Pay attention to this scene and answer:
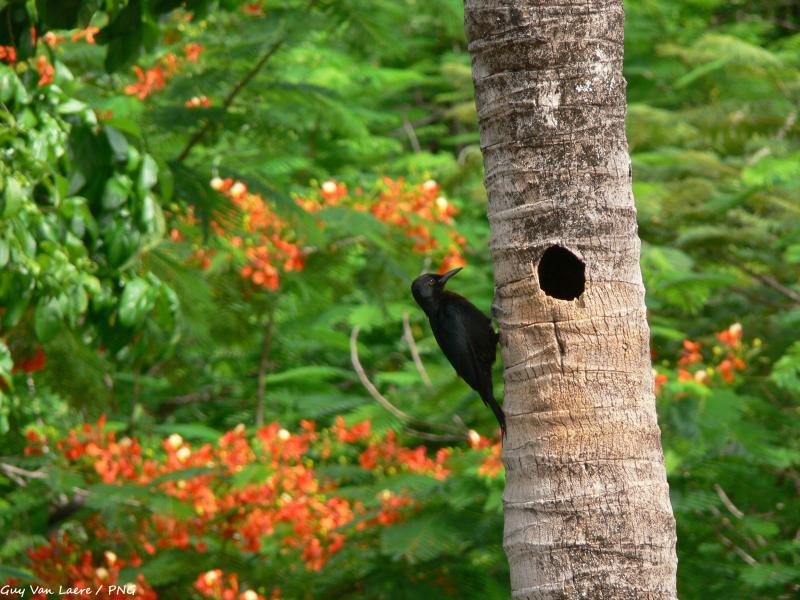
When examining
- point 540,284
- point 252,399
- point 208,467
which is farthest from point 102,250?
point 252,399

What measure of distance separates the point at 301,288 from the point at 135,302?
3656 millimetres

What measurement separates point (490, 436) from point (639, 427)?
367 centimetres

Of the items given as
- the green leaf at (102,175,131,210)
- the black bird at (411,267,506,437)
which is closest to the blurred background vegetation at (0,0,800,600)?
the green leaf at (102,175,131,210)

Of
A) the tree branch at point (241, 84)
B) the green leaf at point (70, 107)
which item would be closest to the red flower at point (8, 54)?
the green leaf at point (70, 107)

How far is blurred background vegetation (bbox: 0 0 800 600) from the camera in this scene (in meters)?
4.21

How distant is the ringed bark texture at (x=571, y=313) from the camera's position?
3.18m

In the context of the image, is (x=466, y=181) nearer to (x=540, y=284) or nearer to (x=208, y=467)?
(x=208, y=467)

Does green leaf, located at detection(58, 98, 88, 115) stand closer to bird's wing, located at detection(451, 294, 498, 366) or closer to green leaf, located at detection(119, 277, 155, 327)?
green leaf, located at detection(119, 277, 155, 327)

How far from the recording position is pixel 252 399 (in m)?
9.34

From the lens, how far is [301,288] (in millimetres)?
7793

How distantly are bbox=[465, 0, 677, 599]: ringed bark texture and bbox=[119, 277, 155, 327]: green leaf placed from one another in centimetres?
142

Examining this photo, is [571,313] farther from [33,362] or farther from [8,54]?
[33,362]

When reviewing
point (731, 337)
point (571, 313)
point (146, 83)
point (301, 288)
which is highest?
point (146, 83)

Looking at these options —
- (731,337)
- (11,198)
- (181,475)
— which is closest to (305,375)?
(181,475)
